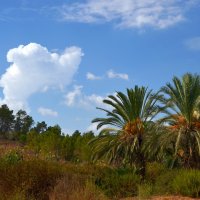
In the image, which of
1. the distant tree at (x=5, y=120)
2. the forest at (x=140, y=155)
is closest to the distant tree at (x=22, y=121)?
the distant tree at (x=5, y=120)

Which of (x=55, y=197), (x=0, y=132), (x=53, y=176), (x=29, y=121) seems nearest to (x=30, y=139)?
(x=0, y=132)

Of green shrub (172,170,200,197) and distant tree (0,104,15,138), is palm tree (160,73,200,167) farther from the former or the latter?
distant tree (0,104,15,138)

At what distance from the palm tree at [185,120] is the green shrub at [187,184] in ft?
23.9

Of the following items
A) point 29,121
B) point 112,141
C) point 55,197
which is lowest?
point 55,197

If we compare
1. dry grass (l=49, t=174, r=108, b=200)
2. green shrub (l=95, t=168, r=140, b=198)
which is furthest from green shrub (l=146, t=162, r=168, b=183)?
dry grass (l=49, t=174, r=108, b=200)

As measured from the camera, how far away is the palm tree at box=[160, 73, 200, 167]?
87.4ft

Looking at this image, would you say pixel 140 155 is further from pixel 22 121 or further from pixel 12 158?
pixel 22 121

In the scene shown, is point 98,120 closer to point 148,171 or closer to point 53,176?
point 148,171

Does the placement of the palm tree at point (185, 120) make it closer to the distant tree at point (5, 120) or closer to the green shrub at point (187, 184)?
the green shrub at point (187, 184)

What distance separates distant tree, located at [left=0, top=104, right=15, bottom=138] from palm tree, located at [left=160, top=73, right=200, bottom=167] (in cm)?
7458

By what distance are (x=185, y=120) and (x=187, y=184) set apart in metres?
9.24

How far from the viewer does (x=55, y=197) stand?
1480 centimetres

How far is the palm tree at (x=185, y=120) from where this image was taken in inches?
1049

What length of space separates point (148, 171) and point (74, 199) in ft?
58.3
